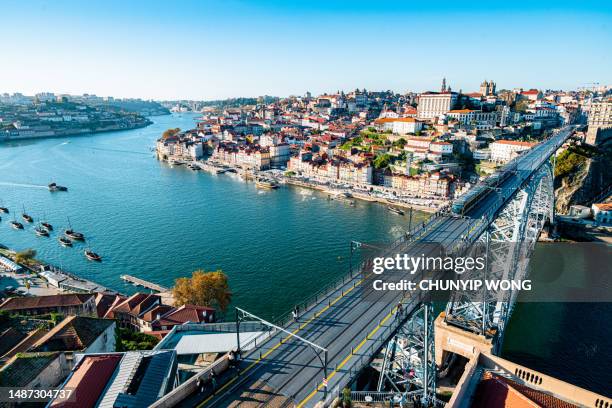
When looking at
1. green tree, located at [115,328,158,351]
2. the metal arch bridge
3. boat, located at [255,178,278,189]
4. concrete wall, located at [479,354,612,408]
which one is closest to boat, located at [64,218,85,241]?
green tree, located at [115,328,158,351]

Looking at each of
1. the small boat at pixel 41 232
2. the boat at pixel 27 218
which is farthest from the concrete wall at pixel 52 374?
the boat at pixel 27 218

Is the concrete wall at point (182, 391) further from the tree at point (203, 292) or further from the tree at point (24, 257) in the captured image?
the tree at point (24, 257)

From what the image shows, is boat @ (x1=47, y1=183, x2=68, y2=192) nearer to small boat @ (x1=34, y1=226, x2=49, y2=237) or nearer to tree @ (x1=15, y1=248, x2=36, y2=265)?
small boat @ (x1=34, y1=226, x2=49, y2=237)

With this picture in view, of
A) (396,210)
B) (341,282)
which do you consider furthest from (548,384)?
(396,210)

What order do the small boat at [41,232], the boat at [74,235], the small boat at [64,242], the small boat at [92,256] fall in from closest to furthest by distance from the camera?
the small boat at [92,256] < the small boat at [64,242] < the boat at [74,235] < the small boat at [41,232]

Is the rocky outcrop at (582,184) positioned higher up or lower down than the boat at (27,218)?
higher up
